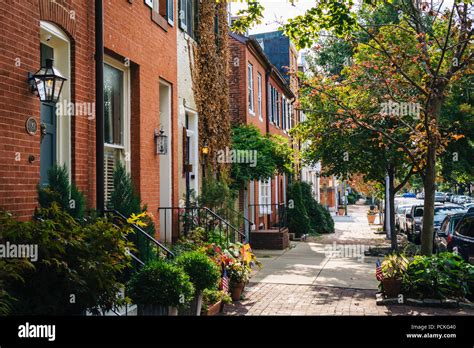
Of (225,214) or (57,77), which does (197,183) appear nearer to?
(225,214)

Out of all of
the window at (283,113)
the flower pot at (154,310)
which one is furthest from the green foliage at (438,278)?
the window at (283,113)

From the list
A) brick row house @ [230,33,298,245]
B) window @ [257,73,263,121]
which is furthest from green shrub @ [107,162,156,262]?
window @ [257,73,263,121]

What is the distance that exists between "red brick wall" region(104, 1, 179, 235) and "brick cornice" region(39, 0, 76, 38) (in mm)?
1022

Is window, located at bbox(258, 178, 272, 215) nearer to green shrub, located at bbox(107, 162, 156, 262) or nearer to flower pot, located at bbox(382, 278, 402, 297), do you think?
flower pot, located at bbox(382, 278, 402, 297)

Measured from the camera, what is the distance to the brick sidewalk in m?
8.29

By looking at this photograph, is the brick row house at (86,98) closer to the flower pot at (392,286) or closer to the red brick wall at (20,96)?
the red brick wall at (20,96)

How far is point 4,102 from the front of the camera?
5.68m

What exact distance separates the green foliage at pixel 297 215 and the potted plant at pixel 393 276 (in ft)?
46.7

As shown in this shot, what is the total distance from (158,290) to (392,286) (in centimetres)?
458

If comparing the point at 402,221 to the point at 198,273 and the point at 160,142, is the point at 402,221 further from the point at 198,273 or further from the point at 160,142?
the point at 198,273


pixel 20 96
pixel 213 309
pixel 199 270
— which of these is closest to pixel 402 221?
pixel 213 309

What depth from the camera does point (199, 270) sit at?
7.16 metres

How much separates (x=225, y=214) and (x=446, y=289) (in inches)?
213

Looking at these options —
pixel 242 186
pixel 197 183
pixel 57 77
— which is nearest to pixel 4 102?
pixel 57 77
